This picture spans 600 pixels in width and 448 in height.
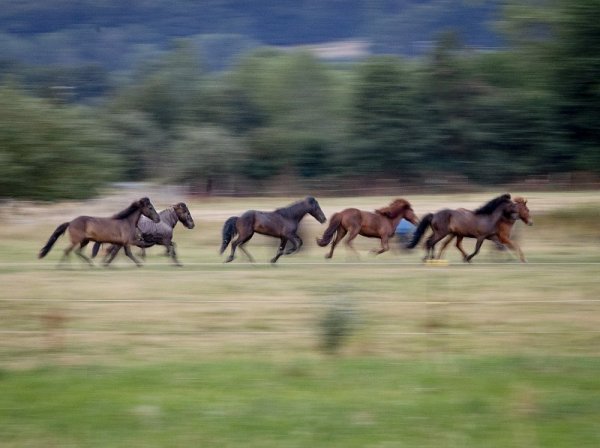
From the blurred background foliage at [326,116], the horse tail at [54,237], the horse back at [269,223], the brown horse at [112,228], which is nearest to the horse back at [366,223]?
the horse back at [269,223]

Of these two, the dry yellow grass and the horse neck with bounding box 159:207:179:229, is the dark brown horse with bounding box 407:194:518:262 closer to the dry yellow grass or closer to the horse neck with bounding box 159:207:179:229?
the dry yellow grass

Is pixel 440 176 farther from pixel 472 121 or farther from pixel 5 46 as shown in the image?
pixel 5 46

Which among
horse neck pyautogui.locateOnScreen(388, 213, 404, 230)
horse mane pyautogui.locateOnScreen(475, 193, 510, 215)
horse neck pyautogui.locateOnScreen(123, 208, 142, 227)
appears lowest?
horse neck pyautogui.locateOnScreen(388, 213, 404, 230)

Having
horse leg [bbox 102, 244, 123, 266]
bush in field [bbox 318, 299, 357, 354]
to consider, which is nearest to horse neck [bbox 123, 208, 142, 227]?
horse leg [bbox 102, 244, 123, 266]

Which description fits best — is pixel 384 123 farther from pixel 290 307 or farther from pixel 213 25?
pixel 213 25

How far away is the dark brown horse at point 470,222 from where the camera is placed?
70.7 ft

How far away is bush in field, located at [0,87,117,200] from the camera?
101ft

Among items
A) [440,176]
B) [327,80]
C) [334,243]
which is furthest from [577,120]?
[327,80]

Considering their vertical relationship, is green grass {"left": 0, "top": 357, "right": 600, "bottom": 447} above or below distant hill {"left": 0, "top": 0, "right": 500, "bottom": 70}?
below

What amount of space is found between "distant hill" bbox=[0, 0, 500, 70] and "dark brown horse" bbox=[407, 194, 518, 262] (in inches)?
4391

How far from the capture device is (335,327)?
34.0 ft

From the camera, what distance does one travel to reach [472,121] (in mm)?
52031

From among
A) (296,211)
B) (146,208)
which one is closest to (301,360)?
(146,208)

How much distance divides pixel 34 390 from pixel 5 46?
442 ft
